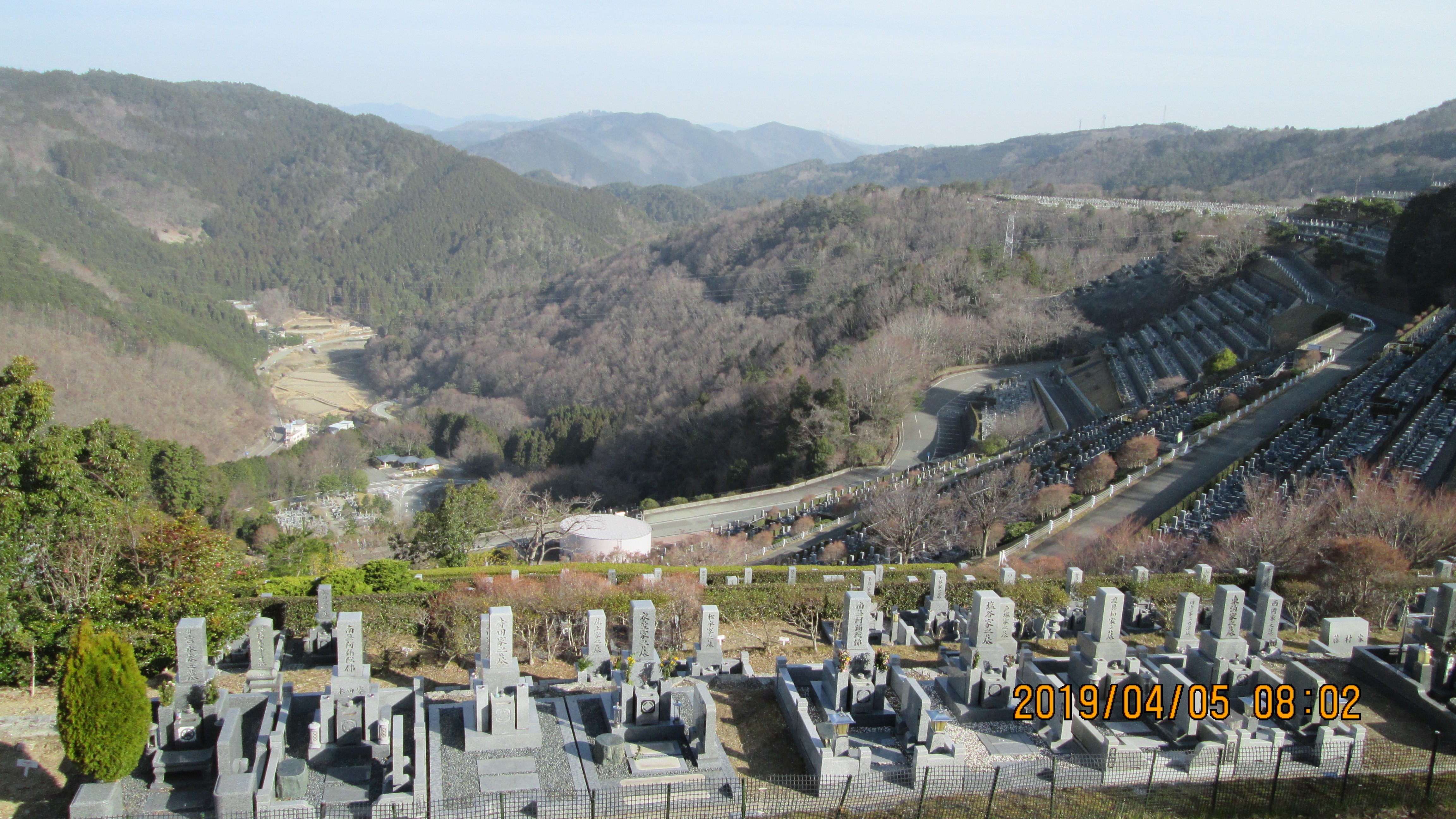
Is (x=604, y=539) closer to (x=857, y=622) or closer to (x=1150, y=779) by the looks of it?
(x=857, y=622)

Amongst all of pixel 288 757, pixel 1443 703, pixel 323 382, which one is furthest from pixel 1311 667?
pixel 323 382

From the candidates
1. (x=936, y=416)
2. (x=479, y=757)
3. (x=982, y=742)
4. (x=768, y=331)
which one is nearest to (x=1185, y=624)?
(x=982, y=742)

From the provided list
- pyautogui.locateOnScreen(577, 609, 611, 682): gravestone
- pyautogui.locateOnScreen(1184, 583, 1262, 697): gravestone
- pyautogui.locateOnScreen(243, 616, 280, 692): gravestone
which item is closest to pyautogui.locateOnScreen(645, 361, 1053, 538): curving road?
pyautogui.locateOnScreen(577, 609, 611, 682): gravestone

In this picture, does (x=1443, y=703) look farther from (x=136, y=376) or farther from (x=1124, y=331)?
(x=136, y=376)

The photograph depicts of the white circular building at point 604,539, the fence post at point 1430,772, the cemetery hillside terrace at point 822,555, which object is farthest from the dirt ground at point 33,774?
the fence post at point 1430,772

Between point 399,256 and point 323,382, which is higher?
point 399,256

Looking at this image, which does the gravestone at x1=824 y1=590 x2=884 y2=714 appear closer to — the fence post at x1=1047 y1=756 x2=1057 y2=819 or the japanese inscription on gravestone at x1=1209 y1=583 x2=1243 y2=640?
the fence post at x1=1047 y1=756 x2=1057 y2=819
